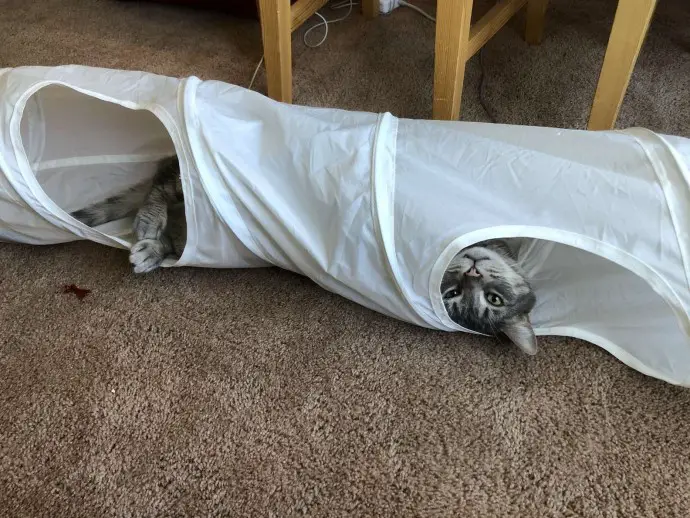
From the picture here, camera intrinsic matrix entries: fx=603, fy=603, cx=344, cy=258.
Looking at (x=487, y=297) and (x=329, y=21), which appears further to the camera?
(x=329, y=21)

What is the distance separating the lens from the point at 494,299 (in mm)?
1034

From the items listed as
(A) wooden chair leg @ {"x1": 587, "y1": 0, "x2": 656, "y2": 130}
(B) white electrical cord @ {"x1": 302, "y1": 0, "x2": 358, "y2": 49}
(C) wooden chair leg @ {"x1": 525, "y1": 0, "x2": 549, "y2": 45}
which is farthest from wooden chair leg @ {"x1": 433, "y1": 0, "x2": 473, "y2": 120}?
(B) white electrical cord @ {"x1": 302, "y1": 0, "x2": 358, "y2": 49}

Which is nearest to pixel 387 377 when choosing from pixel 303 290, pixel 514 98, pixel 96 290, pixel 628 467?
pixel 303 290

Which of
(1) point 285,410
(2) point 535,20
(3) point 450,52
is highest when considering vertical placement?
(3) point 450,52

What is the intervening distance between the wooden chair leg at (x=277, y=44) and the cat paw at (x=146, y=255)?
0.57m

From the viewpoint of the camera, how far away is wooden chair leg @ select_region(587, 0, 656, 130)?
1113 millimetres

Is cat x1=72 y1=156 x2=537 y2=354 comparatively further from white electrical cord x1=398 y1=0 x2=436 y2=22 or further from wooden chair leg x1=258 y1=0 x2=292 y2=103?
white electrical cord x1=398 y1=0 x2=436 y2=22

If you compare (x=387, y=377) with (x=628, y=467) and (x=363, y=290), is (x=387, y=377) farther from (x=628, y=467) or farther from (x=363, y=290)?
(x=628, y=467)

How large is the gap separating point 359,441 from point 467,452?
6.7 inches

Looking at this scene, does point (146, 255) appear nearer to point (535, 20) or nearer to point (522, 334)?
point (522, 334)

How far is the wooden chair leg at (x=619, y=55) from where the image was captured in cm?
111

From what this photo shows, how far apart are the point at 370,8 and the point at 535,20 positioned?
0.50 meters

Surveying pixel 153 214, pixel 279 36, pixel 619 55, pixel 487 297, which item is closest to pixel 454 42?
pixel 619 55

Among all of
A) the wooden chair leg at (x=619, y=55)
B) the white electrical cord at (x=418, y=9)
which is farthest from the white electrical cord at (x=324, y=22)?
the wooden chair leg at (x=619, y=55)
